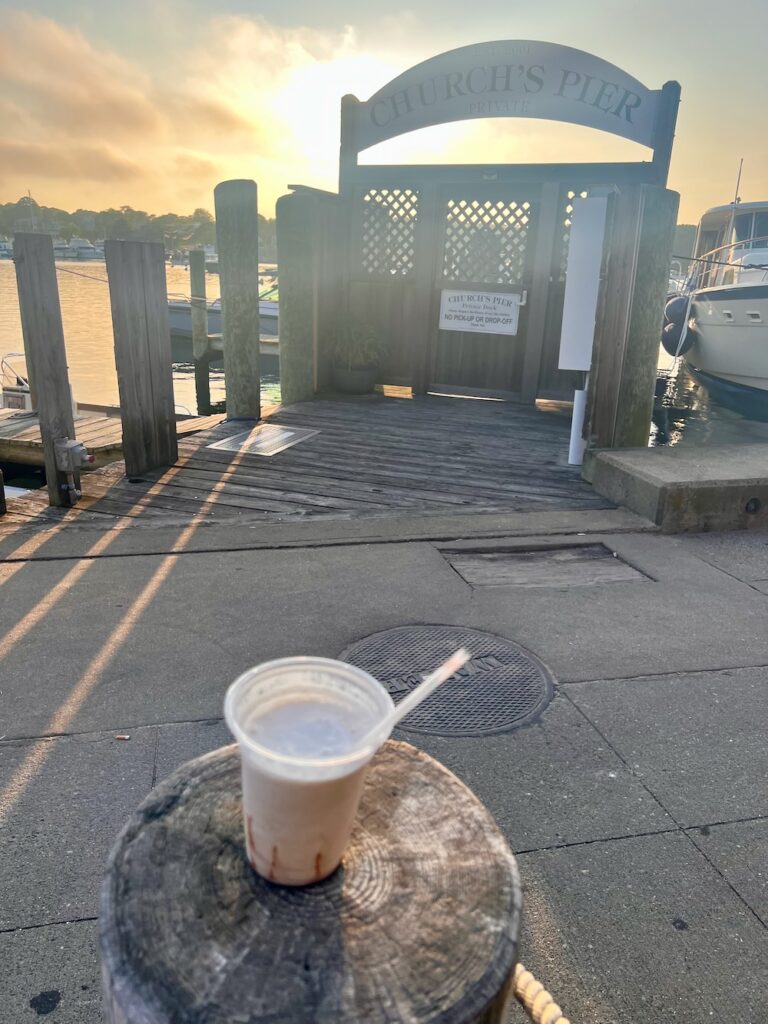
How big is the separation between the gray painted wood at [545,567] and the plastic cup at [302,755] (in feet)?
9.31

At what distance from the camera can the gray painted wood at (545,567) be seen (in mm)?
3879

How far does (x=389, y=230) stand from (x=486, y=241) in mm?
1221

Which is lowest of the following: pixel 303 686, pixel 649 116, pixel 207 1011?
pixel 207 1011

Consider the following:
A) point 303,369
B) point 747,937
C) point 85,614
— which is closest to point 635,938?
point 747,937

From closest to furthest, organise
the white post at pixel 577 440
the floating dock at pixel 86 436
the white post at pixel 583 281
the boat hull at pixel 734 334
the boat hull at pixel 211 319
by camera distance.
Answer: the white post at pixel 583 281
the white post at pixel 577 440
the floating dock at pixel 86 436
the boat hull at pixel 734 334
the boat hull at pixel 211 319

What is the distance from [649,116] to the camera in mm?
7398

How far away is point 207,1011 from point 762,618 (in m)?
3.33

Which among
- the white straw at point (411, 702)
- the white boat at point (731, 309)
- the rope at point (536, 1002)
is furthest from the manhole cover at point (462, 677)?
the white boat at point (731, 309)

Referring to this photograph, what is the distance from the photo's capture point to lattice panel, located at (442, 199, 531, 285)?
828cm

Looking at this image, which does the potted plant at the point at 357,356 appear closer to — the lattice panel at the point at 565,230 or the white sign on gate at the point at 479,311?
the white sign on gate at the point at 479,311

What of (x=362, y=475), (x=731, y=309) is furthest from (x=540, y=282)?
(x=731, y=309)

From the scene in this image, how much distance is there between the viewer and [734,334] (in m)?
12.3

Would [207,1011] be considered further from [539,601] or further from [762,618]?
[762,618]

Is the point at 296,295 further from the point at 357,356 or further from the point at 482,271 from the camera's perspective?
the point at 482,271
